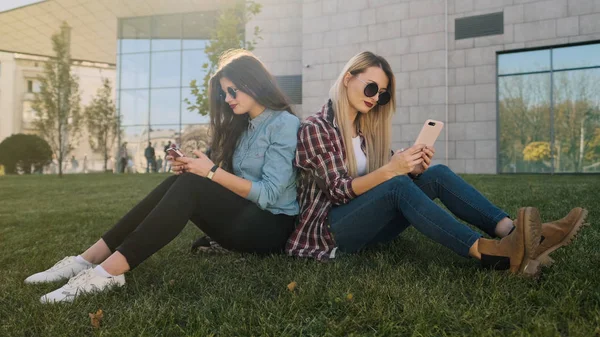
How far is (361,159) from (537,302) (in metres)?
1.44

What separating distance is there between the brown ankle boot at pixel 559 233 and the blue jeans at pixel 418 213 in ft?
1.06

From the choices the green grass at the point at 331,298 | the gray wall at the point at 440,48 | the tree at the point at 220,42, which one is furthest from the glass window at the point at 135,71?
the green grass at the point at 331,298

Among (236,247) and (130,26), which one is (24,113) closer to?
(130,26)

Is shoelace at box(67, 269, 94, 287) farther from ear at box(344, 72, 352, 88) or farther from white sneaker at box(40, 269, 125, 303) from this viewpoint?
ear at box(344, 72, 352, 88)

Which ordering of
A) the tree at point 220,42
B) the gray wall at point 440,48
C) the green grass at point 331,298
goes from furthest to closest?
1. the gray wall at point 440,48
2. the tree at point 220,42
3. the green grass at point 331,298

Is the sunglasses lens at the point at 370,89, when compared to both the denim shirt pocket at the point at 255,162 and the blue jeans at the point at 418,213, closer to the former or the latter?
the blue jeans at the point at 418,213

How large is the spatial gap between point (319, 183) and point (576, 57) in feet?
47.7

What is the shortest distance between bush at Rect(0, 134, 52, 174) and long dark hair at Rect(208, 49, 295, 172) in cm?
2416

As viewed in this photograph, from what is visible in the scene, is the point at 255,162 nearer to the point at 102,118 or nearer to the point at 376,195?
the point at 376,195

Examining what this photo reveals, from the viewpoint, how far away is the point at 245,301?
2275 millimetres

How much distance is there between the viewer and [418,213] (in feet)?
8.21

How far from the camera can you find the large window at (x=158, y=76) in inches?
990

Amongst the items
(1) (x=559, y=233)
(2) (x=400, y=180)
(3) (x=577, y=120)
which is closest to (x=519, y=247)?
(1) (x=559, y=233)

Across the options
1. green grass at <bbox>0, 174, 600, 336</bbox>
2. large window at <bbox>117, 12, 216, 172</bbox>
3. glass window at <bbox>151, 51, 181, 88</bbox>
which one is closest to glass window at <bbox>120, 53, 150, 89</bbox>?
large window at <bbox>117, 12, 216, 172</bbox>
